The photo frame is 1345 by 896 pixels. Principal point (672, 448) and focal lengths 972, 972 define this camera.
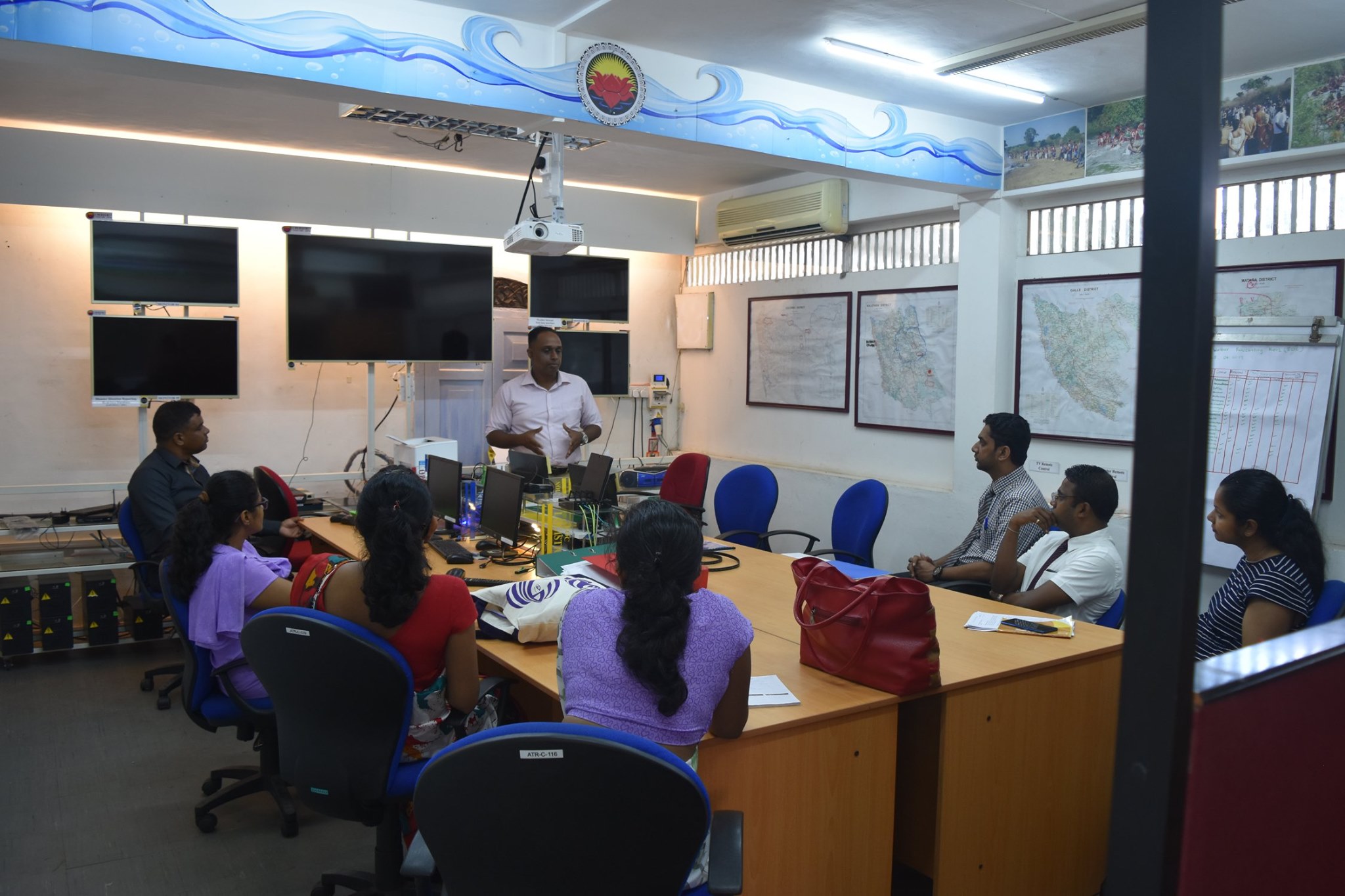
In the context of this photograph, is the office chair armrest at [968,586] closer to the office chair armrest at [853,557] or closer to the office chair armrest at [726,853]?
the office chair armrest at [853,557]

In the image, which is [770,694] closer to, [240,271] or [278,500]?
[278,500]

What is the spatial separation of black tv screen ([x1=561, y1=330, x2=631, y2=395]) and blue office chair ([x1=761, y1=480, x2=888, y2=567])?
271cm

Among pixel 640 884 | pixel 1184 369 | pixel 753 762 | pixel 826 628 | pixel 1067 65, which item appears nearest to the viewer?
pixel 1184 369

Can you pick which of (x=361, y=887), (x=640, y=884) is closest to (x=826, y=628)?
(x=640, y=884)

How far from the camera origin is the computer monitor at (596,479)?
4.45 metres

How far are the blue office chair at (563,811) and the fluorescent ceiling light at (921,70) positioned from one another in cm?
349

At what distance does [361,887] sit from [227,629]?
896 millimetres

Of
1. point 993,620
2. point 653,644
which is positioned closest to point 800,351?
point 993,620

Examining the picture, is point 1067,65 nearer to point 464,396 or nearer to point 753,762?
point 753,762

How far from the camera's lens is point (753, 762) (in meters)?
2.41

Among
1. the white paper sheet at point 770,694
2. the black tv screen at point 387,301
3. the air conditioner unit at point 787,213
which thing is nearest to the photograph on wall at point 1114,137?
the air conditioner unit at point 787,213

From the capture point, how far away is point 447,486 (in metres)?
4.88

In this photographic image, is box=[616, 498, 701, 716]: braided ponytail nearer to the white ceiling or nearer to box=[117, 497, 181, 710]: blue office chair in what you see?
the white ceiling

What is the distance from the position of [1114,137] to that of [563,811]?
465cm
